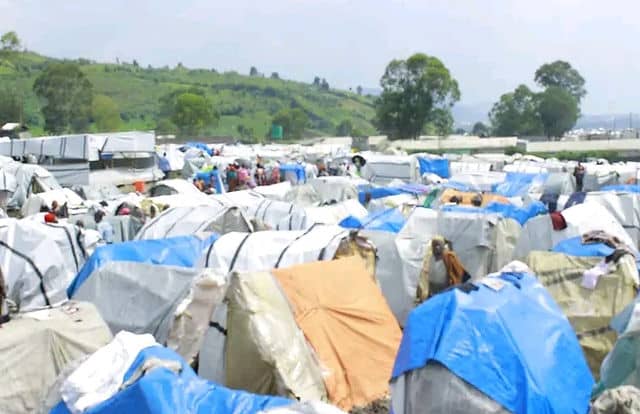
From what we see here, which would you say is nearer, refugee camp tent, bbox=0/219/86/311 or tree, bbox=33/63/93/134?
refugee camp tent, bbox=0/219/86/311

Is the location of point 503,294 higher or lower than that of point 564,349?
higher

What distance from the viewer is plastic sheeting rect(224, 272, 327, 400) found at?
635cm

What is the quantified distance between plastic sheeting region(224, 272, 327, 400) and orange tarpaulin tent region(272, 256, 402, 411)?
0.69ft

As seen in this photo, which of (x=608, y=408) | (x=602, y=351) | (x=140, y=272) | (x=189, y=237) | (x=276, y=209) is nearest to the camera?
(x=608, y=408)

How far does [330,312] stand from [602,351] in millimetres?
2442

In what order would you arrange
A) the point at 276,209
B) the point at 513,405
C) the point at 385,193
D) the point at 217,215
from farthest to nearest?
the point at 385,193 < the point at 276,209 < the point at 217,215 < the point at 513,405

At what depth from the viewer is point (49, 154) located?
77.8 feet

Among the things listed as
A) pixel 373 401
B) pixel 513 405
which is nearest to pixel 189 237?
pixel 373 401

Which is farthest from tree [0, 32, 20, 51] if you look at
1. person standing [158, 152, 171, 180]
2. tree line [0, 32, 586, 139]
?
person standing [158, 152, 171, 180]

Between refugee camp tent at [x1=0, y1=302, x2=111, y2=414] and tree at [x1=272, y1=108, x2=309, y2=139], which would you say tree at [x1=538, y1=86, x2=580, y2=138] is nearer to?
tree at [x1=272, y1=108, x2=309, y2=139]

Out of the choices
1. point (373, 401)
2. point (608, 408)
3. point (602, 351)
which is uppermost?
point (608, 408)

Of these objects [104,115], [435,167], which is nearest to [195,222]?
[435,167]

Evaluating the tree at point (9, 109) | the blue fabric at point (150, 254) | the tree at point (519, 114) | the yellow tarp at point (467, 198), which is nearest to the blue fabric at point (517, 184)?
the yellow tarp at point (467, 198)

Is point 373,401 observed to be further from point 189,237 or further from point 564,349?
point 189,237
